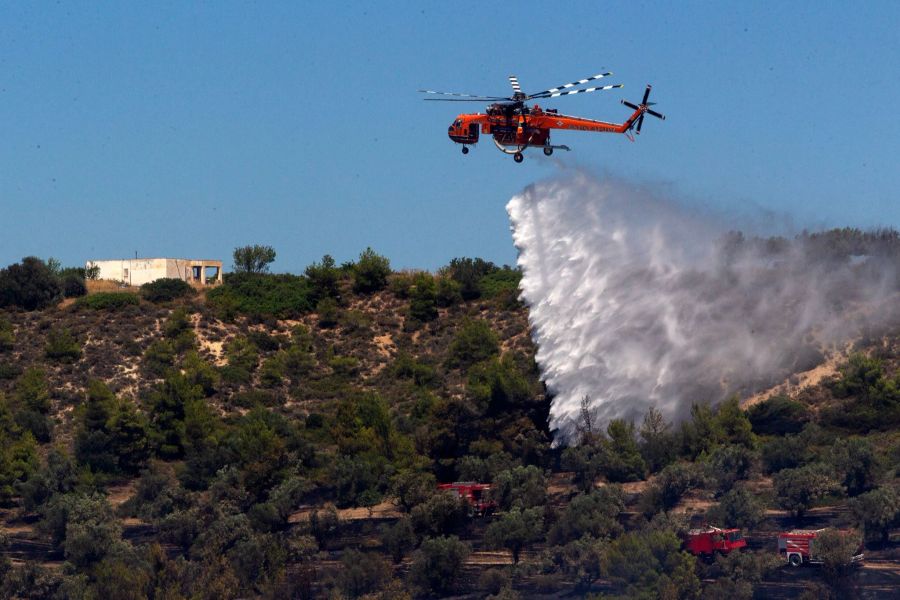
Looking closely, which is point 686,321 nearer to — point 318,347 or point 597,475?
point 597,475

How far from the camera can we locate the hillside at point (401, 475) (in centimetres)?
6250

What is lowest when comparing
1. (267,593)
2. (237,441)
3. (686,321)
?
(267,593)

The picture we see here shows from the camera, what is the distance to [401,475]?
72500 mm

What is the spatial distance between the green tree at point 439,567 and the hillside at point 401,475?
3.6 inches

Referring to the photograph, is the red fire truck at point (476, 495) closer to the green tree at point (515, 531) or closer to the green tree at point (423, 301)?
the green tree at point (515, 531)

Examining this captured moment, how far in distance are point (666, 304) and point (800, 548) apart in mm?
22352

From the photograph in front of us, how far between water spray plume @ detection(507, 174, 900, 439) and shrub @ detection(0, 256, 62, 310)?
49288 millimetres

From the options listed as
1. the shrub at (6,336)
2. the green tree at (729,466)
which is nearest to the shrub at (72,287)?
the shrub at (6,336)

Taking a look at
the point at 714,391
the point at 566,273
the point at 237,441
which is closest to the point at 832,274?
the point at 714,391

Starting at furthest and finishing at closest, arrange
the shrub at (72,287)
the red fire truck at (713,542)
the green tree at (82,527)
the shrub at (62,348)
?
1. the shrub at (72,287)
2. the shrub at (62,348)
3. the green tree at (82,527)
4. the red fire truck at (713,542)

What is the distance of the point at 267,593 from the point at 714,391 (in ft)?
95.5

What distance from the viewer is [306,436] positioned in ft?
A: 283

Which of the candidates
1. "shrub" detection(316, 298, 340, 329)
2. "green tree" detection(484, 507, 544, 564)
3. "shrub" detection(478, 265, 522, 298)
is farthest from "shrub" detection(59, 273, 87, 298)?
"green tree" detection(484, 507, 544, 564)

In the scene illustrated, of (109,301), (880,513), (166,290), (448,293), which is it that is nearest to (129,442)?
(109,301)
